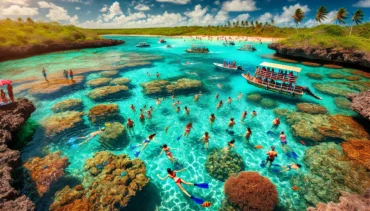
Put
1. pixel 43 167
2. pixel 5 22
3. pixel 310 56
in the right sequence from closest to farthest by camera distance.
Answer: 1. pixel 43 167
2. pixel 310 56
3. pixel 5 22

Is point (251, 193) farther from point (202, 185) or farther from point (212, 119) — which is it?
point (212, 119)

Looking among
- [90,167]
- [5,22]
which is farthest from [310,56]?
[5,22]

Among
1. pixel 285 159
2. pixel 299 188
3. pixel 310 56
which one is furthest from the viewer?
pixel 310 56

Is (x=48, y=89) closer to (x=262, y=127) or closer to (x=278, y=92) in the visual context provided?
(x=262, y=127)

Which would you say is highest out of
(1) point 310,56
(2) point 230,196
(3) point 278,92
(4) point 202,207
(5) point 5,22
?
(5) point 5,22

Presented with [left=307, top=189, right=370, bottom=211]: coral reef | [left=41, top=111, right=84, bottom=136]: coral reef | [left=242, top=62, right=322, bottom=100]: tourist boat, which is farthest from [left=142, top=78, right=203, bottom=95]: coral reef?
[left=307, top=189, right=370, bottom=211]: coral reef

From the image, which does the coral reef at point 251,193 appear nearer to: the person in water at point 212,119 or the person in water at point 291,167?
the person in water at point 291,167
